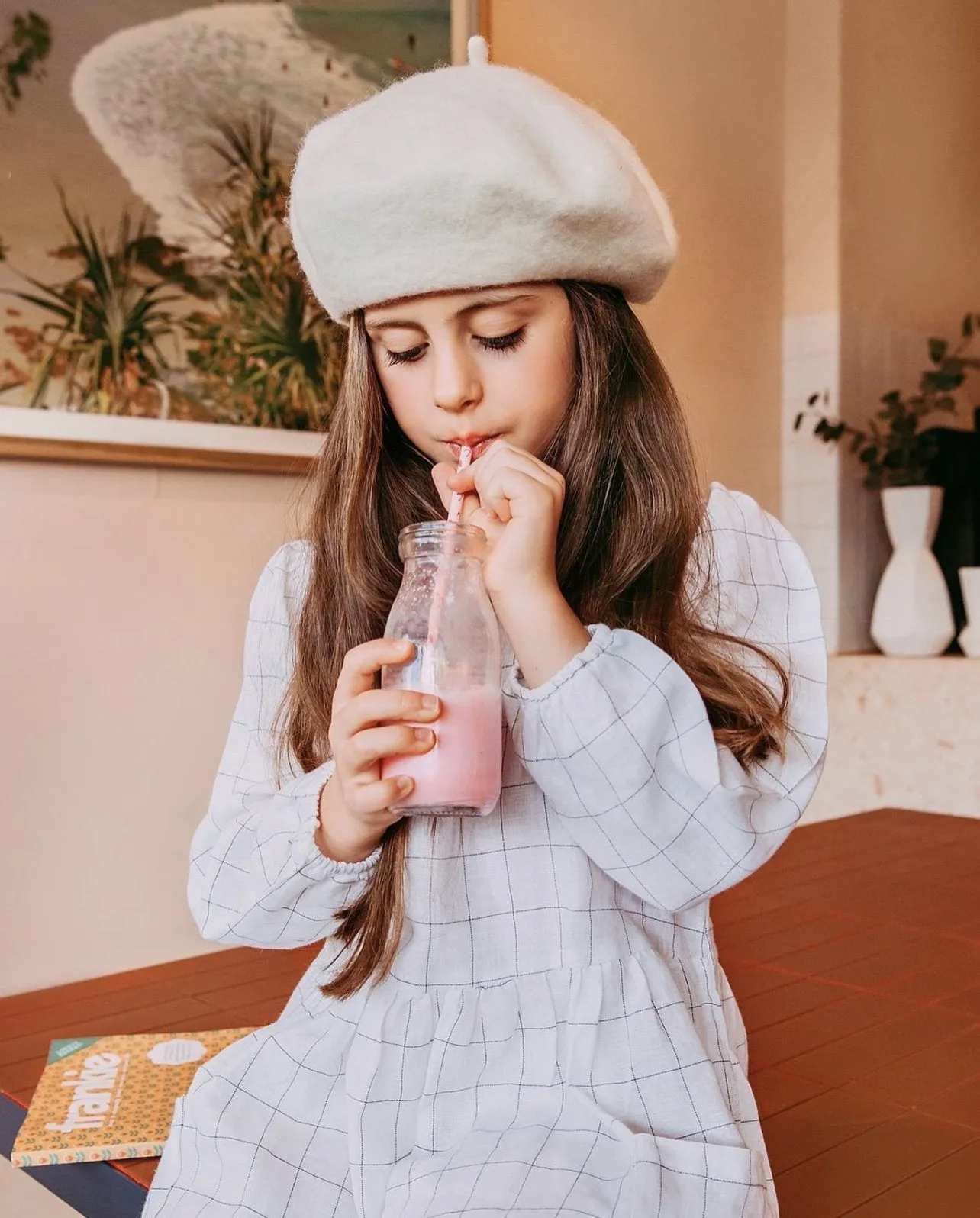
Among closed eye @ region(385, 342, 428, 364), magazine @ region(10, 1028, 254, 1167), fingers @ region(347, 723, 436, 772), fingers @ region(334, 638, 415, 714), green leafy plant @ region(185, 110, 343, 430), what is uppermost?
green leafy plant @ region(185, 110, 343, 430)

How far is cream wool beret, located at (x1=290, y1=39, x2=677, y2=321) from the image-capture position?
2.99 feet

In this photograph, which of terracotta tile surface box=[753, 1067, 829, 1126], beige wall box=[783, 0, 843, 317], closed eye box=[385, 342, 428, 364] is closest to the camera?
closed eye box=[385, 342, 428, 364]

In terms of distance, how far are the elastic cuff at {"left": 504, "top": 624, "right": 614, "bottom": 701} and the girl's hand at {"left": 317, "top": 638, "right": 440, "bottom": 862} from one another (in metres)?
0.07

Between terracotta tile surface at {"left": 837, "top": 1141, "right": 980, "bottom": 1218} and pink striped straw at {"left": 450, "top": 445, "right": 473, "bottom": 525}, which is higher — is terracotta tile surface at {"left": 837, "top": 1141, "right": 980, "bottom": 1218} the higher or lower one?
the lower one

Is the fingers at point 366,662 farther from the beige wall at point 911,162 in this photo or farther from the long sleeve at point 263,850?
the beige wall at point 911,162

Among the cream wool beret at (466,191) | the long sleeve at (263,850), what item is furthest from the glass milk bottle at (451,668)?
the cream wool beret at (466,191)

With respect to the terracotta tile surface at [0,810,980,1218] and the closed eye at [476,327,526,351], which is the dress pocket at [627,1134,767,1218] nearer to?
the terracotta tile surface at [0,810,980,1218]

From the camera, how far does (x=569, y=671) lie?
32.0 inches

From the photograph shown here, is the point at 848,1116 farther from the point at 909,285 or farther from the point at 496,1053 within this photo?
the point at 909,285

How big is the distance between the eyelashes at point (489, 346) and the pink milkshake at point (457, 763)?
28 cm

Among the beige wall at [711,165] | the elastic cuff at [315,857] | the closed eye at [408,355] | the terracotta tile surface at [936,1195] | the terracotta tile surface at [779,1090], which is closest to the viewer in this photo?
the elastic cuff at [315,857]

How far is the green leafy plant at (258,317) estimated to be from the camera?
2148 millimetres

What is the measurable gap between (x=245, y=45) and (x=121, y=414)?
66 cm

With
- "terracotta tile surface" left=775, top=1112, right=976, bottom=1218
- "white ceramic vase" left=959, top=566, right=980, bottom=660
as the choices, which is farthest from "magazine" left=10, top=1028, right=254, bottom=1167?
"white ceramic vase" left=959, top=566, right=980, bottom=660
